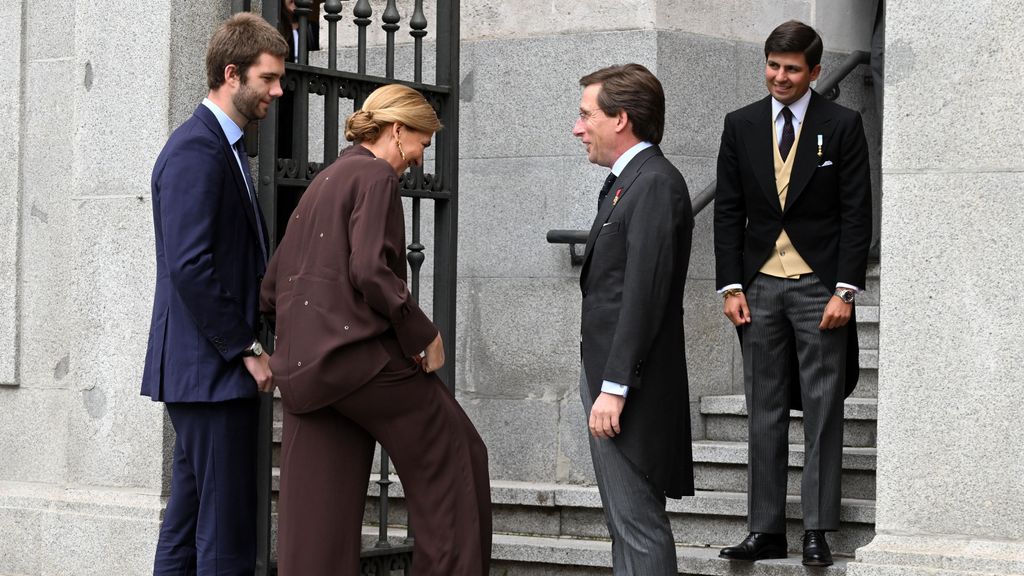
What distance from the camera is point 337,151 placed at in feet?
20.1

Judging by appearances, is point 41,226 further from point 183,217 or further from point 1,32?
point 183,217

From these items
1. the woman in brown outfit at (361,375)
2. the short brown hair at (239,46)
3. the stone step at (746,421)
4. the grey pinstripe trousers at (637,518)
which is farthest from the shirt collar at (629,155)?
the stone step at (746,421)

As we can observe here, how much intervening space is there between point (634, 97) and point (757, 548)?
1.95 metres

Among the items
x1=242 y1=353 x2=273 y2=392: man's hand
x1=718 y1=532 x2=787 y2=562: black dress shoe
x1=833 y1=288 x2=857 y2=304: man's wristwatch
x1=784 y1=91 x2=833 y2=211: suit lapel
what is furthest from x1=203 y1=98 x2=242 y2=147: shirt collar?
x1=718 y1=532 x2=787 y2=562: black dress shoe

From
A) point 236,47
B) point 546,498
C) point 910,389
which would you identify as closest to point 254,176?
point 236,47

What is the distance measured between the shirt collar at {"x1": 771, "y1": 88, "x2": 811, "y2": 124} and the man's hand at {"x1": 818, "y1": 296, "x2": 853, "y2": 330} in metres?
0.76

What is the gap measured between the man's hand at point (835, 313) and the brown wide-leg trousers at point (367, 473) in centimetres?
162

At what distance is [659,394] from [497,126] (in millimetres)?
3053

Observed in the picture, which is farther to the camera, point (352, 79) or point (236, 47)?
point (352, 79)

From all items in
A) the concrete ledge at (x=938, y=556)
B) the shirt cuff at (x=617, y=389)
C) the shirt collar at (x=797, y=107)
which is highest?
the shirt collar at (x=797, y=107)

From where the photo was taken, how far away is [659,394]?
5.21 metres

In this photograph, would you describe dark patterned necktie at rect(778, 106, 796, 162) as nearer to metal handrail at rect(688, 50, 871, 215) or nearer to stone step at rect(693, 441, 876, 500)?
metal handrail at rect(688, 50, 871, 215)

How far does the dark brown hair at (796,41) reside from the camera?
6395mm

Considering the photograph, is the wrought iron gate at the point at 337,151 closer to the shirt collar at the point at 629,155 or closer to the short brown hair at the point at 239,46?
the short brown hair at the point at 239,46
